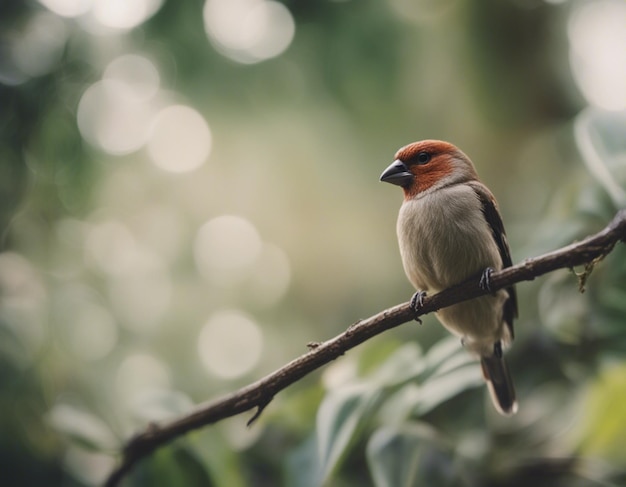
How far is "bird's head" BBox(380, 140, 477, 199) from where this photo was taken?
1.18m

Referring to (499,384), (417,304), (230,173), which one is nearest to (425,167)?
(417,304)

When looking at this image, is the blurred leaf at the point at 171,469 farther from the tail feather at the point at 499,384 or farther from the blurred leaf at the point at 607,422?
the blurred leaf at the point at 607,422

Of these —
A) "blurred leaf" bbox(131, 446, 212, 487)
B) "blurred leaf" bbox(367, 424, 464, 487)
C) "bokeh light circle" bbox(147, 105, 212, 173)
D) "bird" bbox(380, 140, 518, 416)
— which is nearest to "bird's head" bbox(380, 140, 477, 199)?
"bird" bbox(380, 140, 518, 416)

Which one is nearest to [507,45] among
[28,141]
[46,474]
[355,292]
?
[355,292]

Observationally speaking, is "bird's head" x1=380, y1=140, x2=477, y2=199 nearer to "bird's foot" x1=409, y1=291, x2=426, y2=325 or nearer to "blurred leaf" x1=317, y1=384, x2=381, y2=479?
"bird's foot" x1=409, y1=291, x2=426, y2=325

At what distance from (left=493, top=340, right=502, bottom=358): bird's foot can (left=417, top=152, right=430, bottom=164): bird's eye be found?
455mm

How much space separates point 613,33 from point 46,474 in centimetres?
190

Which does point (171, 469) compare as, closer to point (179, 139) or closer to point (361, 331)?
Answer: point (361, 331)

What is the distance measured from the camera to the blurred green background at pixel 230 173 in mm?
1865

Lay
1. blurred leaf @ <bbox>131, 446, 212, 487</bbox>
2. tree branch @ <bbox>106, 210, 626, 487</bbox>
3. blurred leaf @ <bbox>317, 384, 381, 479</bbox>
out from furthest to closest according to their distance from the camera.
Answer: blurred leaf @ <bbox>131, 446, 212, 487</bbox>, blurred leaf @ <bbox>317, 384, 381, 479</bbox>, tree branch @ <bbox>106, 210, 626, 487</bbox>

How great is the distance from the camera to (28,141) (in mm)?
1964

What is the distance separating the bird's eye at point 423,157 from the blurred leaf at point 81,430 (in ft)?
2.97

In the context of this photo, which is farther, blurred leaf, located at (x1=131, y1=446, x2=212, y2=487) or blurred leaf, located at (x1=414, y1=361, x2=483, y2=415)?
blurred leaf, located at (x1=131, y1=446, x2=212, y2=487)

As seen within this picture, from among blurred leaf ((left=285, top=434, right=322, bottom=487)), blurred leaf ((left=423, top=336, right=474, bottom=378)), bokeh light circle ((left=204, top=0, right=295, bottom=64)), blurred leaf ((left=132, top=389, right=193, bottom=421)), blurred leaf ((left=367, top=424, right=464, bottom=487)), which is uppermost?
bokeh light circle ((left=204, top=0, right=295, bottom=64))
